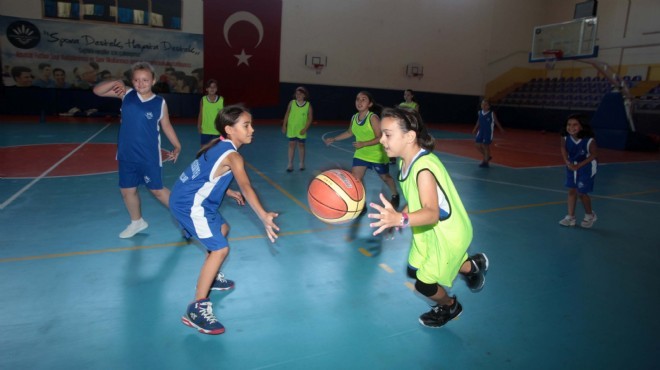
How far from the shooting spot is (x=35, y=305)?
328cm

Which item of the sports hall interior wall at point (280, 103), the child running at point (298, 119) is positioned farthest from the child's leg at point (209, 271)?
the sports hall interior wall at point (280, 103)

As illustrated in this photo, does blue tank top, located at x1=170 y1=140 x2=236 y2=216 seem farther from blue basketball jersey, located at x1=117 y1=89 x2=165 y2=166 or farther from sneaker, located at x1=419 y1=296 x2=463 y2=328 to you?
sneaker, located at x1=419 y1=296 x2=463 y2=328

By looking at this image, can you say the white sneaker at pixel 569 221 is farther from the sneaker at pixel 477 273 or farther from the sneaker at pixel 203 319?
the sneaker at pixel 203 319

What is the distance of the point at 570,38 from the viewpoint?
61.7ft

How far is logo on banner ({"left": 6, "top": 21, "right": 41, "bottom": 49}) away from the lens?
1673cm

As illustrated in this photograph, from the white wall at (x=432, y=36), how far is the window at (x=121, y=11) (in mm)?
718

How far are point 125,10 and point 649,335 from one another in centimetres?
2098

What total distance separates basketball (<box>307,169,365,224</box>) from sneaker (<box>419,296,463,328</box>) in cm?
101

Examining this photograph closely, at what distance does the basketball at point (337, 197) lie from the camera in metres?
3.26

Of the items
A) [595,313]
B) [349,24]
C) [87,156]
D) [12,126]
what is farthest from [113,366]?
[349,24]

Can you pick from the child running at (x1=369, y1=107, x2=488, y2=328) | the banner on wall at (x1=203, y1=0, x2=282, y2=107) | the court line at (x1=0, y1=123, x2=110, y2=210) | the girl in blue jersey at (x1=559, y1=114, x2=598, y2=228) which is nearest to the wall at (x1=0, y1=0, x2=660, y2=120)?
the banner on wall at (x1=203, y1=0, x2=282, y2=107)

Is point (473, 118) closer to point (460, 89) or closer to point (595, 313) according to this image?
point (460, 89)

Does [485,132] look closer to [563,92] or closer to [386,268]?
[386,268]

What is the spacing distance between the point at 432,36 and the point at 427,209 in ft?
82.8
